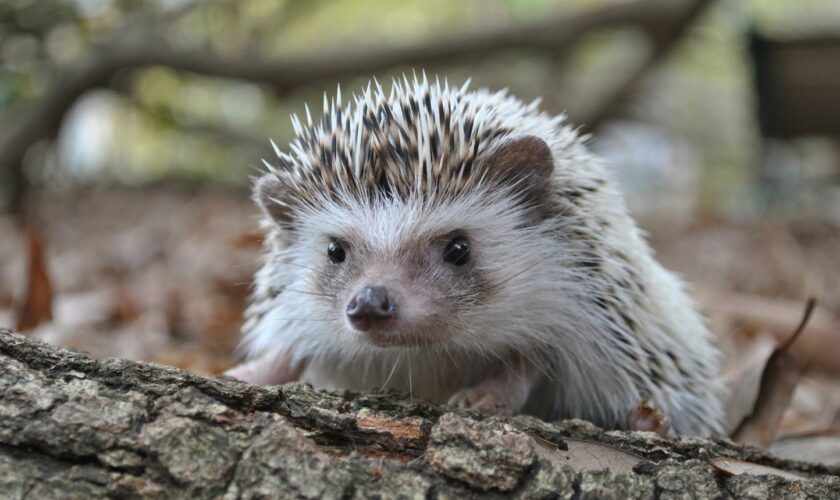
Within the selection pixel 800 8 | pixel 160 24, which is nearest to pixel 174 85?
pixel 160 24

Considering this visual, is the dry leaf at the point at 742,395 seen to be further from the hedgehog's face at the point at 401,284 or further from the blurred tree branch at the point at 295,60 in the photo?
the blurred tree branch at the point at 295,60

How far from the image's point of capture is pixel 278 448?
7.77ft

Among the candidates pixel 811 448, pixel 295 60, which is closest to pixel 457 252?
pixel 811 448

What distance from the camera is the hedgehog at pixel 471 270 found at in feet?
11.5

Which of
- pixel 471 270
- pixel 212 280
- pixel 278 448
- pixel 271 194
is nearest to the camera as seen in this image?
pixel 278 448

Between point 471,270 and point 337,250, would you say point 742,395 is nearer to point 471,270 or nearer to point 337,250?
point 471,270

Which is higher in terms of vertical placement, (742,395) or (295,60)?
(295,60)

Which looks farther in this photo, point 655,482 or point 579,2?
point 579,2

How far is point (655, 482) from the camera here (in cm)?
251

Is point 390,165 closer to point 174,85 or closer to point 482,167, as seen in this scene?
point 482,167

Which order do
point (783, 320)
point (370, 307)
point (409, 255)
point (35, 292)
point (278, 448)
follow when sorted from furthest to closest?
point (783, 320), point (35, 292), point (409, 255), point (370, 307), point (278, 448)

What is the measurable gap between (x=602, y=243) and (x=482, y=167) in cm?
63

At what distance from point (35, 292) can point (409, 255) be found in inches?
105

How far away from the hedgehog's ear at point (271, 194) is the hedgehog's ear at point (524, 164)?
0.95 metres
